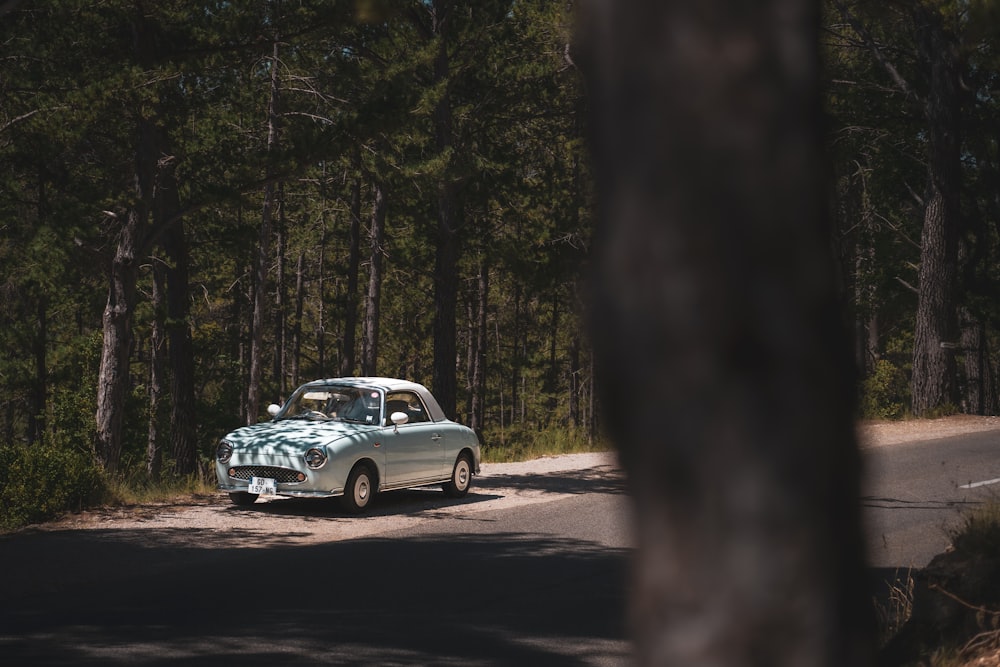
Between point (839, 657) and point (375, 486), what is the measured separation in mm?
13491

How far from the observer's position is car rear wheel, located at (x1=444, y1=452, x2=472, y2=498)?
16.2m

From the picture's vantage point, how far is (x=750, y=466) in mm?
1562

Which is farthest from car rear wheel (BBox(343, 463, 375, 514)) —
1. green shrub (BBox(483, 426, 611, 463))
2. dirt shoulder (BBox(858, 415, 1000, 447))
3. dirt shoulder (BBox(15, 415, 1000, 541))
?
dirt shoulder (BBox(858, 415, 1000, 447))

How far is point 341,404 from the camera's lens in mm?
15664

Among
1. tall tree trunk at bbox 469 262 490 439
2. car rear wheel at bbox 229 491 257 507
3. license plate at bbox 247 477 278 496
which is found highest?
tall tree trunk at bbox 469 262 490 439

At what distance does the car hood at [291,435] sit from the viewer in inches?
561

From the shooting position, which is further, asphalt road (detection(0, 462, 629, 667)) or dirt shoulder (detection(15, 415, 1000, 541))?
dirt shoulder (detection(15, 415, 1000, 541))

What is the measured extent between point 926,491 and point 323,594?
921 cm

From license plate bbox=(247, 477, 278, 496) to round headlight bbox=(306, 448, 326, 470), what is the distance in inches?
20.9

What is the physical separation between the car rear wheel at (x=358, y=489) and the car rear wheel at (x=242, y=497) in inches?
50.3

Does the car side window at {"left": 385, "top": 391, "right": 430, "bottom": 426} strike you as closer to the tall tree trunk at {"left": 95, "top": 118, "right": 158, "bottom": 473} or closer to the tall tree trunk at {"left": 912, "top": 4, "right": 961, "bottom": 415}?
the tall tree trunk at {"left": 95, "top": 118, "right": 158, "bottom": 473}

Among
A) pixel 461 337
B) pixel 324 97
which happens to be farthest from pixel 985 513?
pixel 461 337

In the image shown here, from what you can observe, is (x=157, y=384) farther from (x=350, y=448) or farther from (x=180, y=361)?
(x=350, y=448)

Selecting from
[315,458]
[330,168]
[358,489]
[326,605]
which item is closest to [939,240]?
[330,168]
